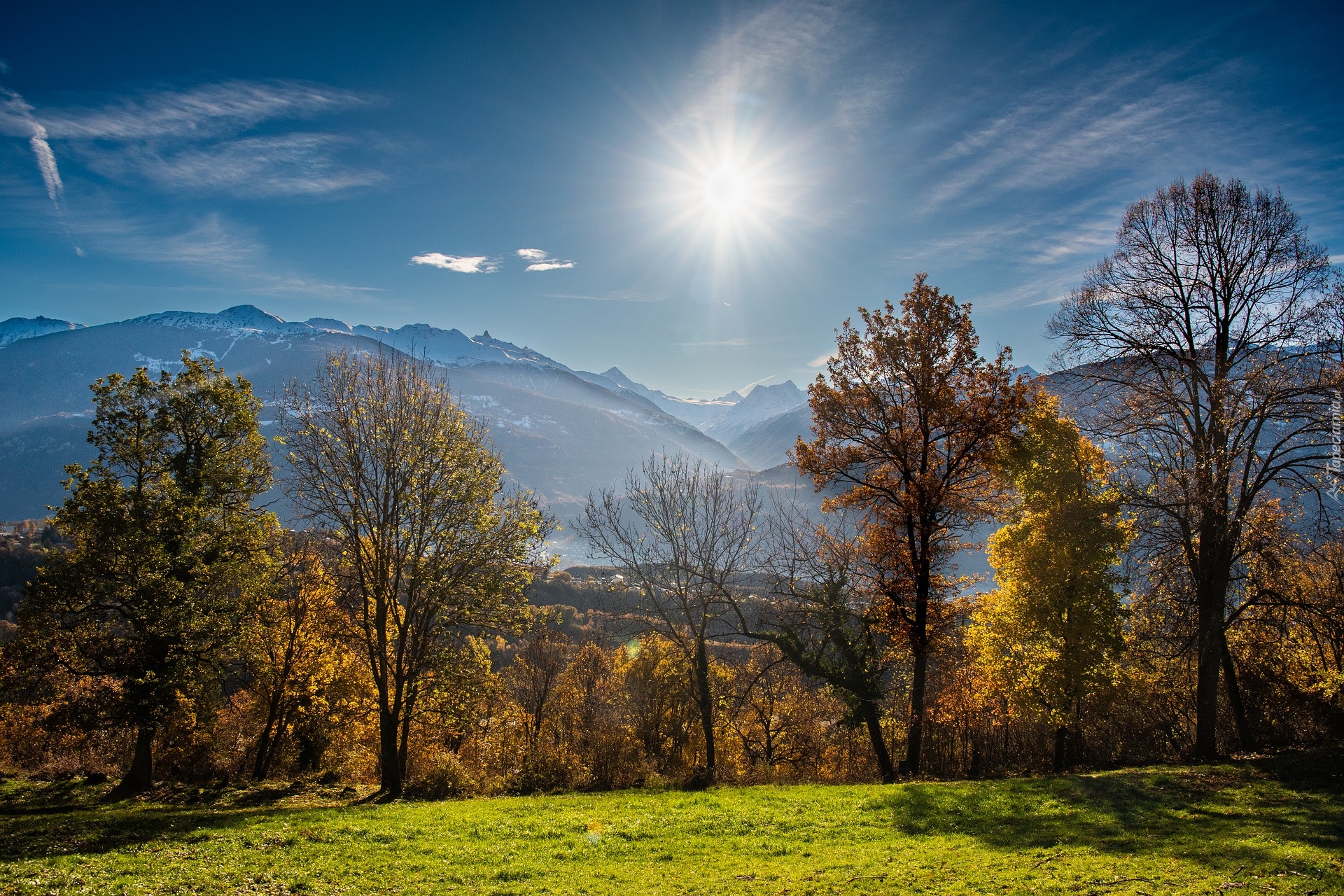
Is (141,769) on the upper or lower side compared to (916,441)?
lower

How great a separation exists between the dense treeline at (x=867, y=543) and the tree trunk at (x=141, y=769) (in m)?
0.11

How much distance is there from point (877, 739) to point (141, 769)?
24.6m

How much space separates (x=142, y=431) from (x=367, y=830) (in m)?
15.8

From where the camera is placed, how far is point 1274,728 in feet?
81.7

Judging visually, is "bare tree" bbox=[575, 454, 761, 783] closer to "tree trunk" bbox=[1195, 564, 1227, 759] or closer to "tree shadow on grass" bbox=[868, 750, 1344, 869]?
"tree shadow on grass" bbox=[868, 750, 1344, 869]

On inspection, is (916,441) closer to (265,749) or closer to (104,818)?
(104,818)

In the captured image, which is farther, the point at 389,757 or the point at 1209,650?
the point at 389,757

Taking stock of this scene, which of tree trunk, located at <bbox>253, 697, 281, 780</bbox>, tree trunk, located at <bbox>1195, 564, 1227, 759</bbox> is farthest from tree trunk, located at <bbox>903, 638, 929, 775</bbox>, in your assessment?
tree trunk, located at <bbox>253, 697, 281, 780</bbox>

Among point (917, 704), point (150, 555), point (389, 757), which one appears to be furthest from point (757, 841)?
point (150, 555)

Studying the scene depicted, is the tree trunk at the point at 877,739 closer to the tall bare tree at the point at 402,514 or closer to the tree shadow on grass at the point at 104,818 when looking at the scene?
the tall bare tree at the point at 402,514

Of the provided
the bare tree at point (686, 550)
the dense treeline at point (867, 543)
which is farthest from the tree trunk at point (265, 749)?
the bare tree at point (686, 550)

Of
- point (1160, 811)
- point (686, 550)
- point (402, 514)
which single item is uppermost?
point (402, 514)

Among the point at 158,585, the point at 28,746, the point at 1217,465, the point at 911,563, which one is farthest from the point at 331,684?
the point at 1217,465

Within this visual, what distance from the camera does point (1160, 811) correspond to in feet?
43.3
